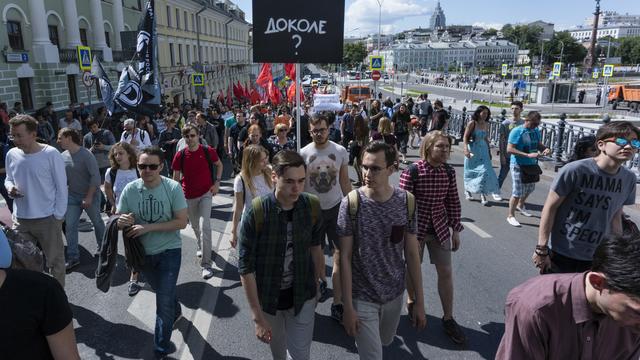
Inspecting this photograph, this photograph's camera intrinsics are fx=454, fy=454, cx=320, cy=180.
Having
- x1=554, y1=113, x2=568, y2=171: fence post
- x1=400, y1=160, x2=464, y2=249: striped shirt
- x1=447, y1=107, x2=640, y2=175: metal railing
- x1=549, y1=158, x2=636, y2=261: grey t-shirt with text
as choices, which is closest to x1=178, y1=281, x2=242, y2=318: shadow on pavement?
x1=400, y1=160, x2=464, y2=249: striped shirt

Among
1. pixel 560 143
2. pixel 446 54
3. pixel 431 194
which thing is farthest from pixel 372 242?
pixel 446 54

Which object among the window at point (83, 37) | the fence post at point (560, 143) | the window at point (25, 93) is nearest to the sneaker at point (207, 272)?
the fence post at point (560, 143)

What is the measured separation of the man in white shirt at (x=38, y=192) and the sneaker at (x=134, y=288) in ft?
2.32

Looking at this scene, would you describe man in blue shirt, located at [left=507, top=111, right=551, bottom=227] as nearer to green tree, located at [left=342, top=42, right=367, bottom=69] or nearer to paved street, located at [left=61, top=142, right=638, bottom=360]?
paved street, located at [left=61, top=142, right=638, bottom=360]

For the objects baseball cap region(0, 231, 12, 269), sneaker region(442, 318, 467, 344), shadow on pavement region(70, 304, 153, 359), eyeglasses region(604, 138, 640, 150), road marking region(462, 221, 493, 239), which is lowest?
road marking region(462, 221, 493, 239)

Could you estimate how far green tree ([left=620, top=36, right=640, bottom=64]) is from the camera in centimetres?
12625

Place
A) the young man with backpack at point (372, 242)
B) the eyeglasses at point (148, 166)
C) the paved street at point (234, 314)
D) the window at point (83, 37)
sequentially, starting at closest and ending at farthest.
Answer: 1. the young man with backpack at point (372, 242)
2. the eyeglasses at point (148, 166)
3. the paved street at point (234, 314)
4. the window at point (83, 37)

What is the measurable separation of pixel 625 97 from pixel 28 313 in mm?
45896

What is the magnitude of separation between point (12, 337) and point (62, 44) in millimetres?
24014

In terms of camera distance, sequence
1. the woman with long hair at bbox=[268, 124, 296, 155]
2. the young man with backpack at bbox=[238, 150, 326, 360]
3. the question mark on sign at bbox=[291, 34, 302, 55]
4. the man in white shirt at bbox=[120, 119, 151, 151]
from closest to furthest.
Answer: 1. the young man with backpack at bbox=[238, 150, 326, 360]
2. the question mark on sign at bbox=[291, 34, 302, 55]
3. the woman with long hair at bbox=[268, 124, 296, 155]
4. the man in white shirt at bbox=[120, 119, 151, 151]

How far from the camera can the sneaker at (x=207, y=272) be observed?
5195 millimetres

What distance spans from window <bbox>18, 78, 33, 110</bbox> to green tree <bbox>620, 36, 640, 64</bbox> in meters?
Result: 149

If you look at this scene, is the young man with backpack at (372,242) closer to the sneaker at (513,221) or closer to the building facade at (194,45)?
the sneaker at (513,221)

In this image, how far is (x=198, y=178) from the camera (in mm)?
5324
